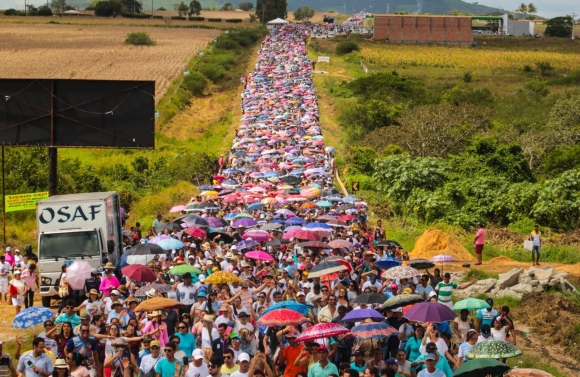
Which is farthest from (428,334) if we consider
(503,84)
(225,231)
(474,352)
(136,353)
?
(503,84)

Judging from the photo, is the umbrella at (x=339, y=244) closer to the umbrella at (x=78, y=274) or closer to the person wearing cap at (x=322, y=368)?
the umbrella at (x=78, y=274)

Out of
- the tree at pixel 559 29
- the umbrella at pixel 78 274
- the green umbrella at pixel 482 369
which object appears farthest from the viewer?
the tree at pixel 559 29

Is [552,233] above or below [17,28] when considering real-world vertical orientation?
below

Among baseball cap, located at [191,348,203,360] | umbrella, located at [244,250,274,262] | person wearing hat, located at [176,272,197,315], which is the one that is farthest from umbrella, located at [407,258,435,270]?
baseball cap, located at [191,348,203,360]

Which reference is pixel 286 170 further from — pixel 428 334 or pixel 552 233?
pixel 428 334

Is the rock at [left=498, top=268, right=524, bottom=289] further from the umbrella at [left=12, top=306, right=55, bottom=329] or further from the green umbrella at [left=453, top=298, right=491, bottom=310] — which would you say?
the umbrella at [left=12, top=306, right=55, bottom=329]

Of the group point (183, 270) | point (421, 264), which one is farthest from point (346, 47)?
point (183, 270)

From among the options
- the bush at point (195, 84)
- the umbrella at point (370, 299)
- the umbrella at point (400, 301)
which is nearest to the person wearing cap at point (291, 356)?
the umbrella at point (400, 301)
